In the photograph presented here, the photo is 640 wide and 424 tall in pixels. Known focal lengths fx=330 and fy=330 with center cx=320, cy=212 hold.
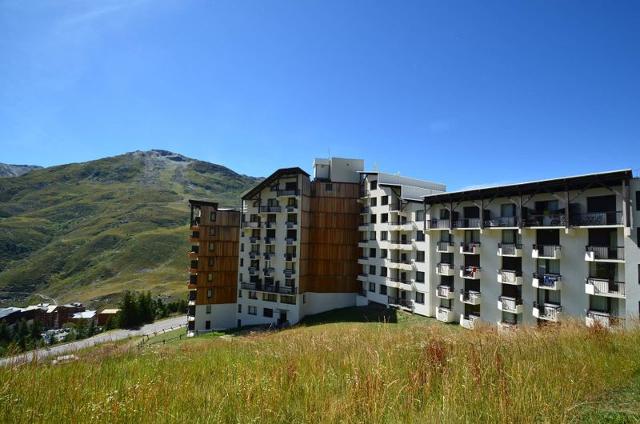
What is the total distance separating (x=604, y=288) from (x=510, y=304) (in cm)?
739

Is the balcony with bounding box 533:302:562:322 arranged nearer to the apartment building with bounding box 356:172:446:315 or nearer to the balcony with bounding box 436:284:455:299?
the balcony with bounding box 436:284:455:299

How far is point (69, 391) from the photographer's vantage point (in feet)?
15.0

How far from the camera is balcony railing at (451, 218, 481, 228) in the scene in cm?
3444

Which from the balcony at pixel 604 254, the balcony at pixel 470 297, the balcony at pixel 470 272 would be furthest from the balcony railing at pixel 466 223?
the balcony at pixel 604 254

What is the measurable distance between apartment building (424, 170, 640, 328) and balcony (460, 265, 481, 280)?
10 centimetres

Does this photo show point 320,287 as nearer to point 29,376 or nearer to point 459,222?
point 459,222

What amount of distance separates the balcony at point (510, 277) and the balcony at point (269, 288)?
29.0 metres

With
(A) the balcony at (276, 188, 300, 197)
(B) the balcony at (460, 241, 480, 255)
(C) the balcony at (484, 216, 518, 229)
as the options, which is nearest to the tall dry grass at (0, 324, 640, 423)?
(C) the balcony at (484, 216, 518, 229)

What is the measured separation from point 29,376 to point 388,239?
4456 centimetres

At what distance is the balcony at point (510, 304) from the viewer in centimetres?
3004

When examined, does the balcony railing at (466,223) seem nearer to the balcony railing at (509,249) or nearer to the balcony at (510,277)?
the balcony railing at (509,249)

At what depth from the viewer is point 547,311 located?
28016 millimetres

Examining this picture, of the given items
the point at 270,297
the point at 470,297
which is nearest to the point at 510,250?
the point at 470,297

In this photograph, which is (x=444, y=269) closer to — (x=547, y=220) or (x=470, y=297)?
(x=470, y=297)
